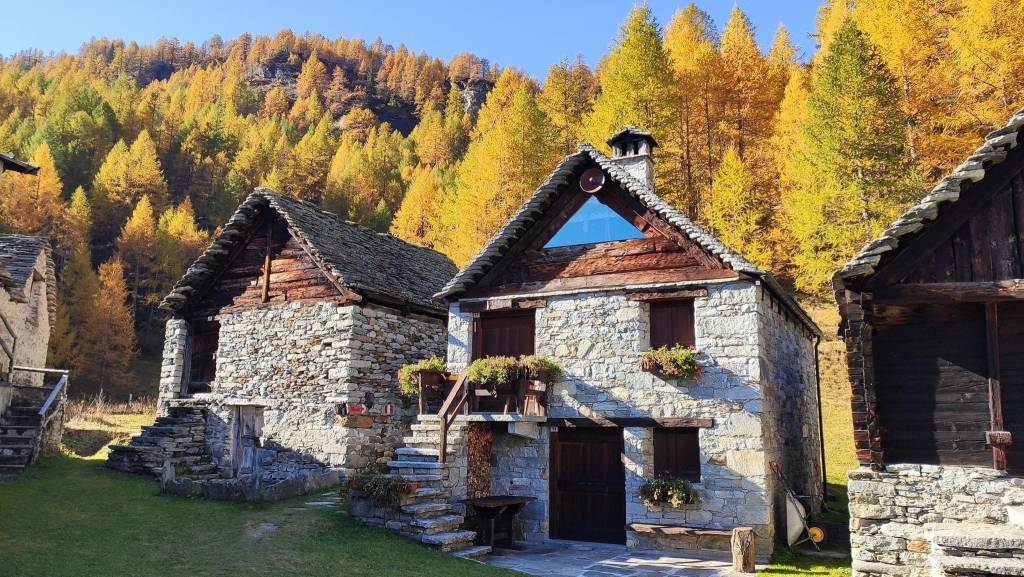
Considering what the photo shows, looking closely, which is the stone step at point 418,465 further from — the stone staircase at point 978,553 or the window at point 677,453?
the stone staircase at point 978,553

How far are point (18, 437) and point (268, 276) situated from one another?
6905 mm

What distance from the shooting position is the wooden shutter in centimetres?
1561

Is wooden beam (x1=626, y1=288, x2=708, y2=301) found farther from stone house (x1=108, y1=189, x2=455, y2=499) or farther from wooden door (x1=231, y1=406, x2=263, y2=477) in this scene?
wooden door (x1=231, y1=406, x2=263, y2=477)

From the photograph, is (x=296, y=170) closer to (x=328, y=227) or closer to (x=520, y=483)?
(x=328, y=227)

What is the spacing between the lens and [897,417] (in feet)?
33.2

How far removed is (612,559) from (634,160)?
29.6ft

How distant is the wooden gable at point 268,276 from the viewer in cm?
1803

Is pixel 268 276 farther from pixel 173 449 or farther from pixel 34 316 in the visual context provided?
pixel 34 316

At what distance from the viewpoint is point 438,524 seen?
12.1 metres

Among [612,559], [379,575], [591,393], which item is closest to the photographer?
[379,575]

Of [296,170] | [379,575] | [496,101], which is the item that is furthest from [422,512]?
[296,170]

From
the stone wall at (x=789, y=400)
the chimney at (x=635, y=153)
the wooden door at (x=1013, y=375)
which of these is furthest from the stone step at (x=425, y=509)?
the wooden door at (x=1013, y=375)

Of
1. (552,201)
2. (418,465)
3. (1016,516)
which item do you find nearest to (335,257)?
(552,201)

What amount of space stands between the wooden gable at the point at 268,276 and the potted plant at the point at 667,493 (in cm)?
898
